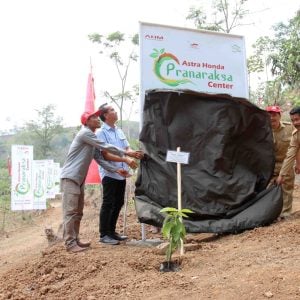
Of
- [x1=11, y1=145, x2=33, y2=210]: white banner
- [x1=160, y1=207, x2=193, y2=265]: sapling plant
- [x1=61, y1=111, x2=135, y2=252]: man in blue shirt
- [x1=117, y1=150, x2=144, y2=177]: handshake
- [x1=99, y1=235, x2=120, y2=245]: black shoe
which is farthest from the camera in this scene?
[x1=11, y1=145, x2=33, y2=210]: white banner

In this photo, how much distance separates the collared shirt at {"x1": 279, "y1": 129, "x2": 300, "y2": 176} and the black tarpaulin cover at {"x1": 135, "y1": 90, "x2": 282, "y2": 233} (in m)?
0.16

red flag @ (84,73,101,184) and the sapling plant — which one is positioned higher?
red flag @ (84,73,101,184)

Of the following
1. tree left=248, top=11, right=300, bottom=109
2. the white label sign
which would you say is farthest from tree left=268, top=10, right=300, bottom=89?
the white label sign

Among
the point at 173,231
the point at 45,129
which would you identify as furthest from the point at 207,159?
the point at 45,129

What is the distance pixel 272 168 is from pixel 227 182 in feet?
1.74

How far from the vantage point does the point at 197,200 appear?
185 inches

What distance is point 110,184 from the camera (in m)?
4.72

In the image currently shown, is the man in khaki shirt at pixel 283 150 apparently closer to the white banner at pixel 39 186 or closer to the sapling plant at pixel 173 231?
the sapling plant at pixel 173 231

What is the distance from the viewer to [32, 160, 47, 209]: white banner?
11635 mm

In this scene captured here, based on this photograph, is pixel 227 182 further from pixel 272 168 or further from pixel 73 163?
pixel 73 163

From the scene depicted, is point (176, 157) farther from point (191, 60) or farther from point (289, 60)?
point (289, 60)

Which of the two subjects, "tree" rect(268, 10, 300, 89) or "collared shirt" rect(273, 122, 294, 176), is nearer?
"collared shirt" rect(273, 122, 294, 176)

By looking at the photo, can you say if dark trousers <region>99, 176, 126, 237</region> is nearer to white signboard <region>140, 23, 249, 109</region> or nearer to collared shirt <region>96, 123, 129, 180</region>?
collared shirt <region>96, 123, 129, 180</region>

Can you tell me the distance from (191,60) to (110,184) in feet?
5.36
